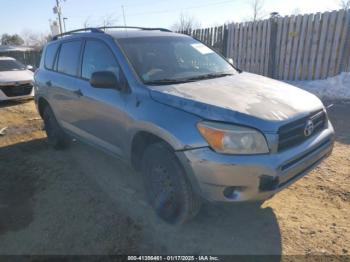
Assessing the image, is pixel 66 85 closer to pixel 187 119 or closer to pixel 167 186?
pixel 167 186

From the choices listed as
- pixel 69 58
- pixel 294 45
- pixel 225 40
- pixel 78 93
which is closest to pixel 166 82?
pixel 78 93

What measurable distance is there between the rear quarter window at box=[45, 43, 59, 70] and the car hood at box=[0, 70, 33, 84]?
4.74 m

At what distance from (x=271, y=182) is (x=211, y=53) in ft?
7.52

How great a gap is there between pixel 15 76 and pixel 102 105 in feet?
24.5

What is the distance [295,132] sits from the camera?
276 cm

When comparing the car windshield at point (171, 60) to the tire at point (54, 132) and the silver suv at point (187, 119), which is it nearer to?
the silver suv at point (187, 119)

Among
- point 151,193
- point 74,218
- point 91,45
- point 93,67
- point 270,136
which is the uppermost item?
point 91,45

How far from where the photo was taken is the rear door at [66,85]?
432 centimetres

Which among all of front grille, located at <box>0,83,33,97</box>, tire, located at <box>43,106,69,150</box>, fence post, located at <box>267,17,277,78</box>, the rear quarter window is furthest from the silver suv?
fence post, located at <box>267,17,277,78</box>

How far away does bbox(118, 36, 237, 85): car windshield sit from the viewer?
3400mm

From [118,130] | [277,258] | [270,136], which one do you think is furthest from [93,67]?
[277,258]

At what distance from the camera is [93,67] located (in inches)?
156

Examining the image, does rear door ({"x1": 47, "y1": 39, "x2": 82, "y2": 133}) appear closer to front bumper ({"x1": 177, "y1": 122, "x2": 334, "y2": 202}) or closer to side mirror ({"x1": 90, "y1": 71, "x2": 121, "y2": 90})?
side mirror ({"x1": 90, "y1": 71, "x2": 121, "y2": 90})

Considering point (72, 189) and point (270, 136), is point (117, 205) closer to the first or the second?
point (72, 189)
